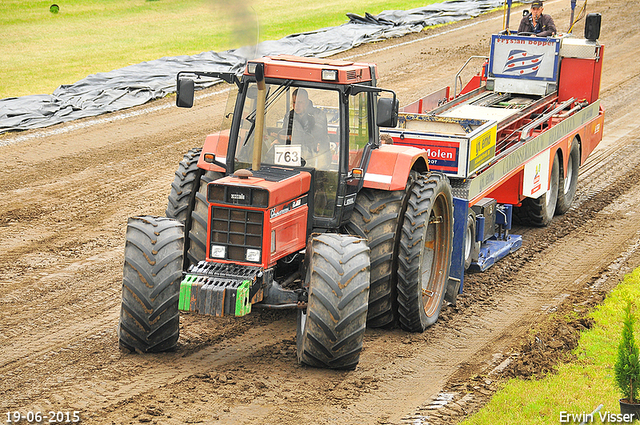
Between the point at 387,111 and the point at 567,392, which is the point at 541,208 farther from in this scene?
the point at 567,392

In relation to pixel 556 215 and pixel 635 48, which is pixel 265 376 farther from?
pixel 635 48

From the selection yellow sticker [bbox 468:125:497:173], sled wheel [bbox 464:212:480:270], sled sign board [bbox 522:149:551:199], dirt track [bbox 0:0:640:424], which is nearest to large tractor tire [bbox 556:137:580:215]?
dirt track [bbox 0:0:640:424]

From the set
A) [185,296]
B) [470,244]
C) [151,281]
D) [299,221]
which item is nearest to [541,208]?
[470,244]

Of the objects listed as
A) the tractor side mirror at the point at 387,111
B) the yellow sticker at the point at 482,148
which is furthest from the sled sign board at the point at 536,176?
the tractor side mirror at the point at 387,111

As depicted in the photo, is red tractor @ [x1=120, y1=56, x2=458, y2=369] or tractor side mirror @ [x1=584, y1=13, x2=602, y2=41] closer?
red tractor @ [x1=120, y1=56, x2=458, y2=369]

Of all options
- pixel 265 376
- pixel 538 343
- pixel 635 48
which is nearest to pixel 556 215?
pixel 538 343

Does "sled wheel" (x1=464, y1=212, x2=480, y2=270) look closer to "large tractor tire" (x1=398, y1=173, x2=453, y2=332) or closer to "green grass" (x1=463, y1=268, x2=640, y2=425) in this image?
"large tractor tire" (x1=398, y1=173, x2=453, y2=332)

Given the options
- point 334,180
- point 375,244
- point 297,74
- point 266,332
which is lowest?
point 266,332

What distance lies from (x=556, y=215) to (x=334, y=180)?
650 centimetres

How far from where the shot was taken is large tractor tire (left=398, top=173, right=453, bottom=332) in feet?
25.9

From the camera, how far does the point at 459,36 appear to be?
26031 mm

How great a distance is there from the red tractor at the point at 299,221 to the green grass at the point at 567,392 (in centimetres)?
126

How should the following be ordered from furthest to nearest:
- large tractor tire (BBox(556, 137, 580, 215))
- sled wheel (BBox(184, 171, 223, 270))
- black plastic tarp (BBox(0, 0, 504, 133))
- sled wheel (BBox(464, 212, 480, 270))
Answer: black plastic tarp (BBox(0, 0, 504, 133)) → large tractor tire (BBox(556, 137, 580, 215)) → sled wheel (BBox(464, 212, 480, 270)) → sled wheel (BBox(184, 171, 223, 270))

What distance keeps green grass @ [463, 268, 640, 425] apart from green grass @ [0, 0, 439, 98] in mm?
11747
